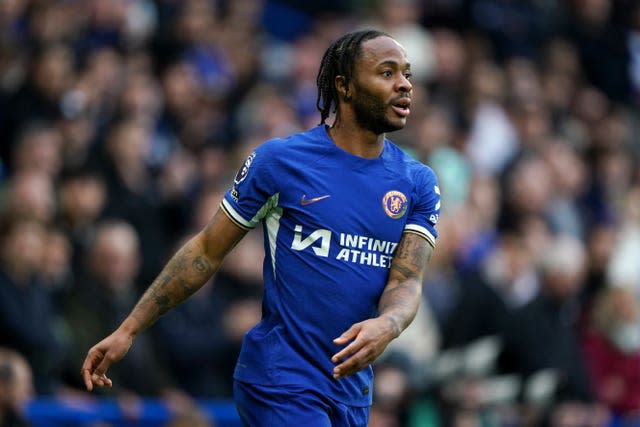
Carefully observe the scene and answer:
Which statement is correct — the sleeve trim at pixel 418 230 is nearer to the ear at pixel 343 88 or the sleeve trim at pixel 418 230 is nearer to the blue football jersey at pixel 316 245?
the blue football jersey at pixel 316 245

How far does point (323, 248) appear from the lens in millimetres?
5746

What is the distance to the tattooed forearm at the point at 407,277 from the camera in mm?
5566

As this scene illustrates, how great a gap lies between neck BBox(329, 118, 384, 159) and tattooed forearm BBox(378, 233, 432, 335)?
42 centimetres

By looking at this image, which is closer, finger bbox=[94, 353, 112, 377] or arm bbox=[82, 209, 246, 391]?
finger bbox=[94, 353, 112, 377]

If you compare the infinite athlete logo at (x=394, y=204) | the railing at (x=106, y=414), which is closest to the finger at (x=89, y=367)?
the infinite athlete logo at (x=394, y=204)

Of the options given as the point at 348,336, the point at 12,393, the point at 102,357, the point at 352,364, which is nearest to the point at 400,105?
the point at 348,336

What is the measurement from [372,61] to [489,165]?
8.95m

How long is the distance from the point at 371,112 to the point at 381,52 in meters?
0.27

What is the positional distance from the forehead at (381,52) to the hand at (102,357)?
1.63m

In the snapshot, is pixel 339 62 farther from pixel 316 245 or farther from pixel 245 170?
pixel 316 245

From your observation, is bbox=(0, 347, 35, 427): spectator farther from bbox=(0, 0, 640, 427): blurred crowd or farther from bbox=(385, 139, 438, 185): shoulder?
bbox=(385, 139, 438, 185): shoulder

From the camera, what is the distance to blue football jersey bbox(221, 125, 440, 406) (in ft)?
18.7

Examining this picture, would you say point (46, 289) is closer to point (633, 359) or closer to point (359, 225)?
point (359, 225)

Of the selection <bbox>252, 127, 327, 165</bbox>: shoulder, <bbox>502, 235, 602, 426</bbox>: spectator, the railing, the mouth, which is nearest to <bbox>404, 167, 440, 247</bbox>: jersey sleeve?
the mouth
